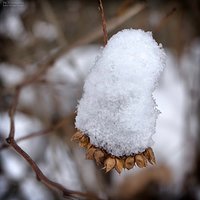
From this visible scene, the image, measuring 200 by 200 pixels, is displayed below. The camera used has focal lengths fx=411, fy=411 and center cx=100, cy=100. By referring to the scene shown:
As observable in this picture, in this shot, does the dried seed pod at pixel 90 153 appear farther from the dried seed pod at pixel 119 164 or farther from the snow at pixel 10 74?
the snow at pixel 10 74

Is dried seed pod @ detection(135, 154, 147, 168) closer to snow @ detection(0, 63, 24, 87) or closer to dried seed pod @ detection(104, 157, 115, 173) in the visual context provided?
dried seed pod @ detection(104, 157, 115, 173)

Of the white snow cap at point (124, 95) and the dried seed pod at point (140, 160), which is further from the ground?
the white snow cap at point (124, 95)

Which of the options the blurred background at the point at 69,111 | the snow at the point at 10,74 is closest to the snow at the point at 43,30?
the blurred background at the point at 69,111

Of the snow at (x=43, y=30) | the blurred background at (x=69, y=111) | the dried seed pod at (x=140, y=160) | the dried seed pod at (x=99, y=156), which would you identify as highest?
the snow at (x=43, y=30)

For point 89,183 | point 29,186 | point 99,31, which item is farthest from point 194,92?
point 29,186

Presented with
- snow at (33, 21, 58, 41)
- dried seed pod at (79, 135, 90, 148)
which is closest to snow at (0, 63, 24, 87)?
snow at (33, 21, 58, 41)

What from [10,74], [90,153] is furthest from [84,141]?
[10,74]
